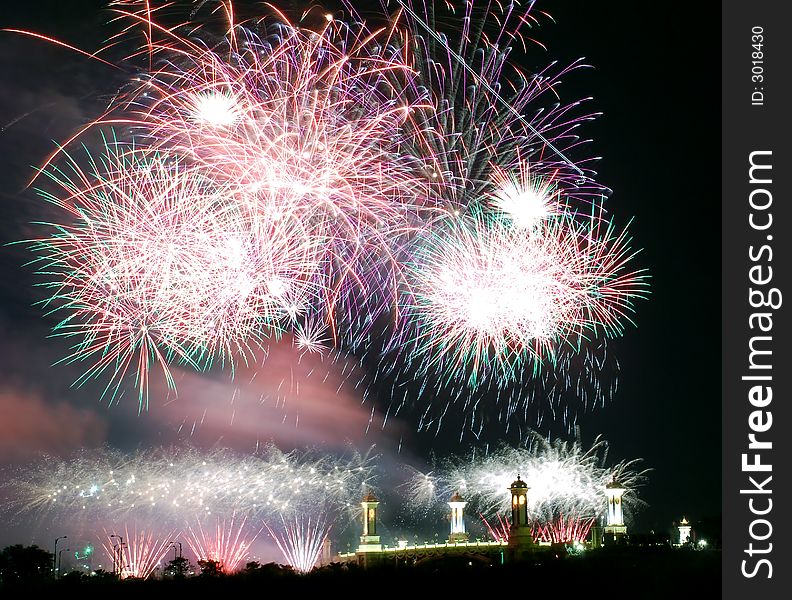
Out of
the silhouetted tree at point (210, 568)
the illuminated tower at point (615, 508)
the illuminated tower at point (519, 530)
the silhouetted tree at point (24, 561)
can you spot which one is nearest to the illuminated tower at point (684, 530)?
the illuminated tower at point (615, 508)

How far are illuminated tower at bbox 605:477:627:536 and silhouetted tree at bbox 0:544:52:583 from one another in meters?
60.0

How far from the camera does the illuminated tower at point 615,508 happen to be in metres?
68.9

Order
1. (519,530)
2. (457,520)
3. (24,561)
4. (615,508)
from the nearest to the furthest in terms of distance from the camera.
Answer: (519,530) < (615,508) < (457,520) < (24,561)

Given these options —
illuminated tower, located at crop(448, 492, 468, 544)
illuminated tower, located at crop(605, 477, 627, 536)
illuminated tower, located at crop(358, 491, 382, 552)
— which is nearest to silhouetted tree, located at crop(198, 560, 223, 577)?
illuminated tower, located at crop(358, 491, 382, 552)

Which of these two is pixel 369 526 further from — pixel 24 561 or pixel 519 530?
pixel 24 561

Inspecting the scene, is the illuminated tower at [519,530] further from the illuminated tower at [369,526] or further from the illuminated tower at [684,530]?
the illuminated tower at [684,530]

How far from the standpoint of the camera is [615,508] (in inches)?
2768

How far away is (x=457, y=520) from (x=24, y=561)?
51.8 metres

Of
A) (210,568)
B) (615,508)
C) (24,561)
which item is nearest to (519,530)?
(615,508)

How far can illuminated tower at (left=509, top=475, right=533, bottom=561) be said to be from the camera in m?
59.9

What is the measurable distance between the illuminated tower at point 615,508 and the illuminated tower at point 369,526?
58.0 ft

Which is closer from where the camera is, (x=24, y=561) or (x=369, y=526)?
(x=369, y=526)
